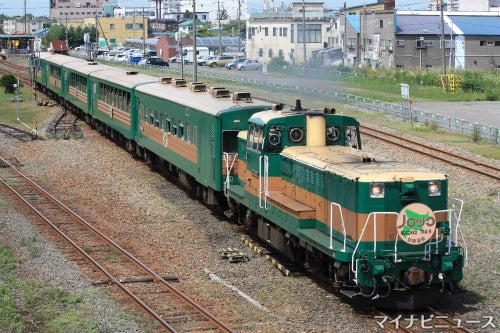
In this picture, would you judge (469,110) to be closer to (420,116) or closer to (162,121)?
(420,116)

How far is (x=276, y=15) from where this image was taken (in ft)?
287

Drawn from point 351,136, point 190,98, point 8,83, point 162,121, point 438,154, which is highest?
point 8,83

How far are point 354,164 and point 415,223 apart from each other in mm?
1602

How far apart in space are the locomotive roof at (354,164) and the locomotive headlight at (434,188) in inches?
4.2

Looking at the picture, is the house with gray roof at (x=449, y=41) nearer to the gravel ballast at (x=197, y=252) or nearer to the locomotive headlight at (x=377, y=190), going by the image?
the gravel ballast at (x=197, y=252)

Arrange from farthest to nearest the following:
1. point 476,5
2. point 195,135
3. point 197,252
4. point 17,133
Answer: point 476,5
point 17,133
point 195,135
point 197,252

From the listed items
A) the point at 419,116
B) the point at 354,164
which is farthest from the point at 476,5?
the point at 354,164

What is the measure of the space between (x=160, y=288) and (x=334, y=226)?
3.43 meters

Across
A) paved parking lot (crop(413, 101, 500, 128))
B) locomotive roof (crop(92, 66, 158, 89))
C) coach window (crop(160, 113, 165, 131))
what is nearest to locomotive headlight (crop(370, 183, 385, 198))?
coach window (crop(160, 113, 165, 131))

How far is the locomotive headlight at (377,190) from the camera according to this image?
13.1 m

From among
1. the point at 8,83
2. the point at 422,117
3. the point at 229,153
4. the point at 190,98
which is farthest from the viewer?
the point at 8,83

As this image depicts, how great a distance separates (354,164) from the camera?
557 inches

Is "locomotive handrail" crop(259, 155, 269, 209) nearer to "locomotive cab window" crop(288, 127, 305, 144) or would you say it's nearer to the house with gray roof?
"locomotive cab window" crop(288, 127, 305, 144)

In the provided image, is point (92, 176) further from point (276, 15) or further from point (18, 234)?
point (276, 15)
